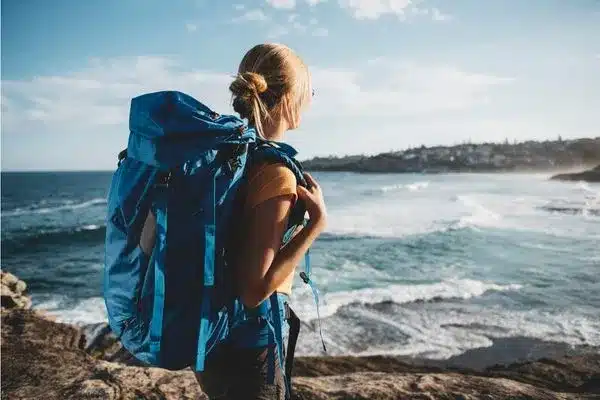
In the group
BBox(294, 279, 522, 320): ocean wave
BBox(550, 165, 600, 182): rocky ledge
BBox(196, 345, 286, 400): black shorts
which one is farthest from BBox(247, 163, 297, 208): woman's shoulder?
BBox(550, 165, 600, 182): rocky ledge

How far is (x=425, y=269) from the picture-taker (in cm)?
1355

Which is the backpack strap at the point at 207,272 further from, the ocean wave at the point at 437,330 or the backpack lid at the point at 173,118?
the ocean wave at the point at 437,330

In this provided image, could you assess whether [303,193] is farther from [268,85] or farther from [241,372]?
[241,372]

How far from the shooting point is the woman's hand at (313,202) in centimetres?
138

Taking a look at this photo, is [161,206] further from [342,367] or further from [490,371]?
[490,371]

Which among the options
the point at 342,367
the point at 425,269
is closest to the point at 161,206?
the point at 342,367

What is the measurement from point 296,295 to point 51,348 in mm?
6465

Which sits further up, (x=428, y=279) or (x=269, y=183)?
(x=269, y=183)

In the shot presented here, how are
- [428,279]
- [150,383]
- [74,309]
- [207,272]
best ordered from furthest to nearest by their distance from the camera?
[428,279], [74,309], [150,383], [207,272]

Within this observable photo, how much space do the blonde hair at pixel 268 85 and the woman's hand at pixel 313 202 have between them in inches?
9.5

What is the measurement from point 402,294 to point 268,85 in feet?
32.6

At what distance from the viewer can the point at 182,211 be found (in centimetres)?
129

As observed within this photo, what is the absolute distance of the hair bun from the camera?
1.40 m

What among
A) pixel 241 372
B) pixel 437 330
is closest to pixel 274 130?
pixel 241 372
